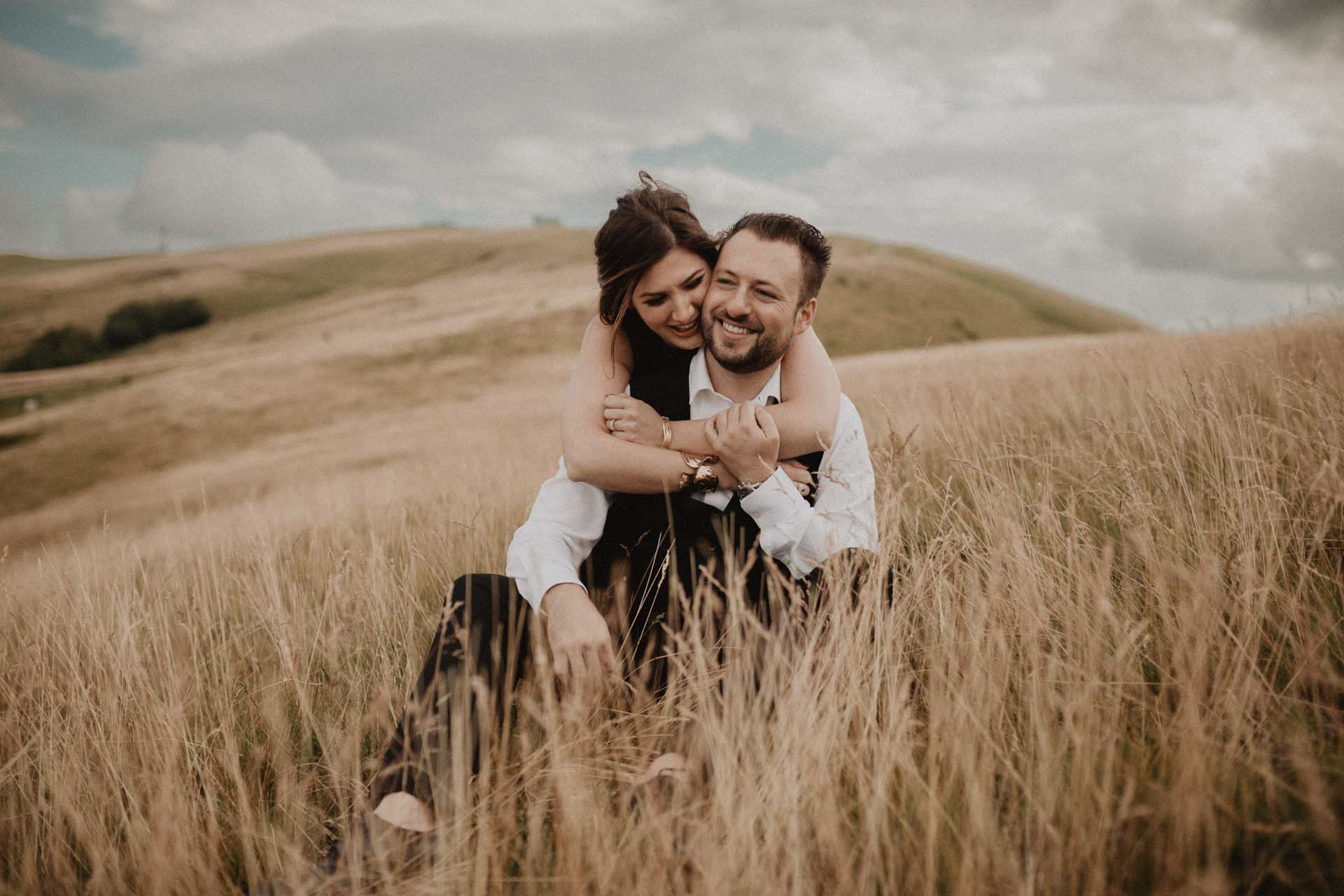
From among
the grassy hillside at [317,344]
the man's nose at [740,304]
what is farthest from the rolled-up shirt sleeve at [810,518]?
the grassy hillside at [317,344]

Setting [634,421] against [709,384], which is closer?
[634,421]

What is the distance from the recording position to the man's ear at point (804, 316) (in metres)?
3.01

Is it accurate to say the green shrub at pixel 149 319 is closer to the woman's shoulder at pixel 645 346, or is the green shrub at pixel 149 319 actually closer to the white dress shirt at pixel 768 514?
the woman's shoulder at pixel 645 346

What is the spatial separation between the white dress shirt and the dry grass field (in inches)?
7.6

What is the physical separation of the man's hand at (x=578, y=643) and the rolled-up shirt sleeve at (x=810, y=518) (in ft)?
2.25

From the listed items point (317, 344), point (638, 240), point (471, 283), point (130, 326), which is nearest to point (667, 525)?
point (638, 240)

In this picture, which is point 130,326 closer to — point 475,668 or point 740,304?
point 740,304

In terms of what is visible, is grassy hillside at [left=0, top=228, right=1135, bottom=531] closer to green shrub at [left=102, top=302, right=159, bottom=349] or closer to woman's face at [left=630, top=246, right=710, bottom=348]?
woman's face at [left=630, top=246, right=710, bottom=348]

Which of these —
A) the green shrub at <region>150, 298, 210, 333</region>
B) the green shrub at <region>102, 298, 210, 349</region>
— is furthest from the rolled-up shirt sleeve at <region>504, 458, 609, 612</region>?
the green shrub at <region>150, 298, 210, 333</region>

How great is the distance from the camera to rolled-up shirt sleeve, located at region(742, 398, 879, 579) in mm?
2576

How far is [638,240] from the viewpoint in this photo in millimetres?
3023

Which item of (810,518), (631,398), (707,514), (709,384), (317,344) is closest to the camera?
(810,518)

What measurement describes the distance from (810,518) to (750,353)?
2.45 feet

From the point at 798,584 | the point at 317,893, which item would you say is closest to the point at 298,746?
the point at 317,893
